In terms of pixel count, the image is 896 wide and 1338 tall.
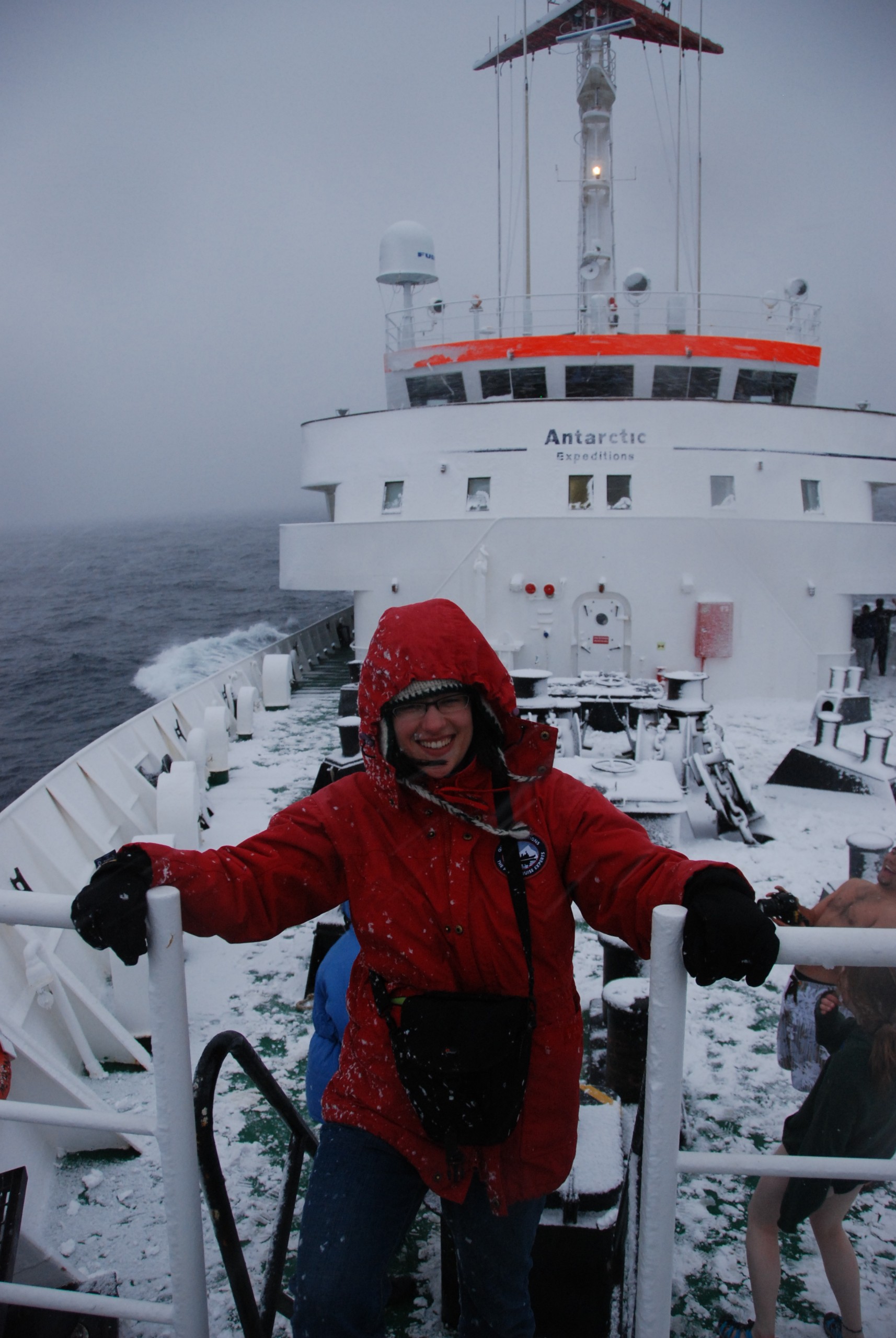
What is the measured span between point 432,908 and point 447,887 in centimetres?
5

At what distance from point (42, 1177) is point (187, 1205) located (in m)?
1.58

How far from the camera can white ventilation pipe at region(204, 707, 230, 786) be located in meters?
8.48

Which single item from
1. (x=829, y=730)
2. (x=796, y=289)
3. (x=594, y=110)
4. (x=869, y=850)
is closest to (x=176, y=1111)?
(x=869, y=850)

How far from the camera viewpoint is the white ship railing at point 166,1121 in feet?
5.16

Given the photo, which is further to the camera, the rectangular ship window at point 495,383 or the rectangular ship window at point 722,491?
the rectangular ship window at point 495,383

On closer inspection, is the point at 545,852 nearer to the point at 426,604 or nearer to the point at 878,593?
the point at 426,604

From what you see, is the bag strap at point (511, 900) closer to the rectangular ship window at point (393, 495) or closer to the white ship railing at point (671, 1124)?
the white ship railing at point (671, 1124)

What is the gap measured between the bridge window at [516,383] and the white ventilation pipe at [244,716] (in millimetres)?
6248

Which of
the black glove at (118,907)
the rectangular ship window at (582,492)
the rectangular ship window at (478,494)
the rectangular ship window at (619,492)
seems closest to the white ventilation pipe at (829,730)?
the rectangular ship window at (619,492)

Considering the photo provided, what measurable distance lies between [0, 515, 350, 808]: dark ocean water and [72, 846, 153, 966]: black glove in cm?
1427

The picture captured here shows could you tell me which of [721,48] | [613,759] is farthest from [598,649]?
[721,48]

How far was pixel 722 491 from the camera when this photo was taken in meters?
11.3

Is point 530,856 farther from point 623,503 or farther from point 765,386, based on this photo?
point 765,386

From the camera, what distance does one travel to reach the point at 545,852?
1.66m
